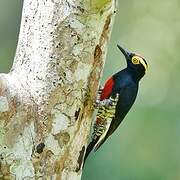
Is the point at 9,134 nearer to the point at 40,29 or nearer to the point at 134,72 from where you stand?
the point at 40,29

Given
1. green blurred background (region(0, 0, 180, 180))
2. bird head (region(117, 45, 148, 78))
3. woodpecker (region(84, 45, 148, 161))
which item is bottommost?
green blurred background (region(0, 0, 180, 180))

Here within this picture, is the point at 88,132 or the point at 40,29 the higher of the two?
the point at 40,29

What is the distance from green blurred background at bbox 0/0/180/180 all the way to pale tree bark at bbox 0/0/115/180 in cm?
347

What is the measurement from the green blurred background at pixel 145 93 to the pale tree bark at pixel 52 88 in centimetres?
347

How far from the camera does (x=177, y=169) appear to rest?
25.1 ft

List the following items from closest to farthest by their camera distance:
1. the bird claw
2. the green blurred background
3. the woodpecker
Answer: the bird claw, the woodpecker, the green blurred background

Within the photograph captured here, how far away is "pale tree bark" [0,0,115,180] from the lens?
11.6 ft

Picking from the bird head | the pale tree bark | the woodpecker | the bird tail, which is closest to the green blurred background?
the bird head

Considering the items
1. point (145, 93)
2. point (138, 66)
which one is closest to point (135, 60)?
point (138, 66)

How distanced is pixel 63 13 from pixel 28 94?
404mm

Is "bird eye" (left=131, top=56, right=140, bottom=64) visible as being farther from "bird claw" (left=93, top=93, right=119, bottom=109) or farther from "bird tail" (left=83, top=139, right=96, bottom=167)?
"bird tail" (left=83, top=139, right=96, bottom=167)

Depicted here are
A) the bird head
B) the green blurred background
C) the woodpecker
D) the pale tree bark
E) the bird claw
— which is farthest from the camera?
the green blurred background

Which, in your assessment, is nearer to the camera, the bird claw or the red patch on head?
the bird claw

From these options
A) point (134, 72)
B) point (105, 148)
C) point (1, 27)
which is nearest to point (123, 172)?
point (105, 148)
